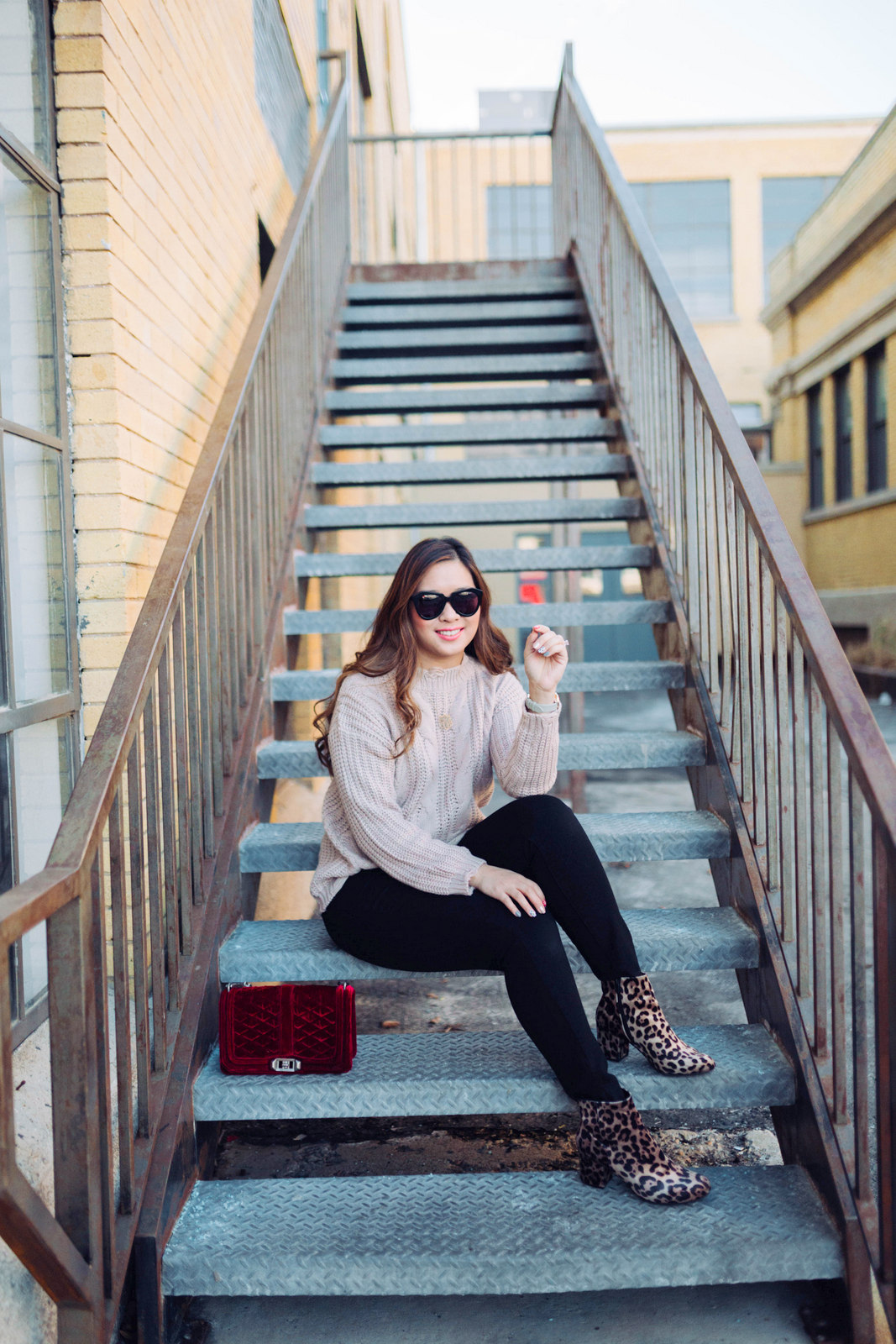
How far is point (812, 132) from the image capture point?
19.4 m

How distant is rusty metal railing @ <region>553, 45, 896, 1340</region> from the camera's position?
1590 millimetres

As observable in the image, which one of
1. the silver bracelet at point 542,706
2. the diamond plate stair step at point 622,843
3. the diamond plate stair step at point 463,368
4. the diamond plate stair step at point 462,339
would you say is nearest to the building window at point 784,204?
the diamond plate stair step at point 462,339

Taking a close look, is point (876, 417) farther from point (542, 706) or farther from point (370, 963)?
point (370, 963)

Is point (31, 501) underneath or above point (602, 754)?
above

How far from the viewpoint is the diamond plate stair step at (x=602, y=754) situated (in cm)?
269

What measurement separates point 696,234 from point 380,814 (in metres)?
20.3

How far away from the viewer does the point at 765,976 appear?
215 centimetres

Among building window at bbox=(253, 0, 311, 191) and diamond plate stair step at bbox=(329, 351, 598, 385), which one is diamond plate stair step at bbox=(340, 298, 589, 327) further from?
building window at bbox=(253, 0, 311, 191)

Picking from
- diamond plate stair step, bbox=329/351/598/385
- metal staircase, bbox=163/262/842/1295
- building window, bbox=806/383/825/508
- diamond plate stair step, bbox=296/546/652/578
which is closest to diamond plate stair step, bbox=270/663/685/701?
metal staircase, bbox=163/262/842/1295

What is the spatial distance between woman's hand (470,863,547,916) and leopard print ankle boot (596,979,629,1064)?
245 millimetres

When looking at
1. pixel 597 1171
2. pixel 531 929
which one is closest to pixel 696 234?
pixel 531 929

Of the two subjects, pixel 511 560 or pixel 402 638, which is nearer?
pixel 402 638

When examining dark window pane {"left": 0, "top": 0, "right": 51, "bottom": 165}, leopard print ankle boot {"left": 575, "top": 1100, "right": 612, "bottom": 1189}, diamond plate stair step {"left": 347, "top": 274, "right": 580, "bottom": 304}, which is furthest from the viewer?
diamond plate stair step {"left": 347, "top": 274, "right": 580, "bottom": 304}

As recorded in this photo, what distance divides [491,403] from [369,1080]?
3.18 m
